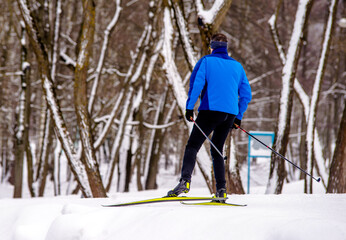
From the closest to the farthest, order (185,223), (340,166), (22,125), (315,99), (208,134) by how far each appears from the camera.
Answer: (185,223) < (208,134) < (340,166) < (315,99) < (22,125)

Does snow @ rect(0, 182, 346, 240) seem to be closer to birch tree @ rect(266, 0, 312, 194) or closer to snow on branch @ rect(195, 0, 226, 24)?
birch tree @ rect(266, 0, 312, 194)

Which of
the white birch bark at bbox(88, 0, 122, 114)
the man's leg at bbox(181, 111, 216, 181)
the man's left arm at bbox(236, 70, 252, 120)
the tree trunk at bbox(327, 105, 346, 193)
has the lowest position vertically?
the tree trunk at bbox(327, 105, 346, 193)

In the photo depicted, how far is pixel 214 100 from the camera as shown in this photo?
4.18 metres

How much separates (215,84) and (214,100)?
0.16 metres

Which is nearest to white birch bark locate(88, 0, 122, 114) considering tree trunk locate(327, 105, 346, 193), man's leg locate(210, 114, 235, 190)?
tree trunk locate(327, 105, 346, 193)

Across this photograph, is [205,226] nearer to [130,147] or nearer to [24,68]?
[24,68]

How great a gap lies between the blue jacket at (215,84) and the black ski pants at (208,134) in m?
0.08

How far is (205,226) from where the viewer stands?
3176 millimetres

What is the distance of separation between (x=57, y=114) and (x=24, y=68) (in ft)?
11.2

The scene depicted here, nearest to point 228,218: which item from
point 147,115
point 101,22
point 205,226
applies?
point 205,226

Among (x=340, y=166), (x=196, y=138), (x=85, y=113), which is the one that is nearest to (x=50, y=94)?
(x=85, y=113)

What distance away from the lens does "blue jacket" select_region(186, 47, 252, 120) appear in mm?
4176

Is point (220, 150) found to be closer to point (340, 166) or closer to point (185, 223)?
point (185, 223)

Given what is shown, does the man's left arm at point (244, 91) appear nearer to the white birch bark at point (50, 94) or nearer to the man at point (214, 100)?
the man at point (214, 100)
